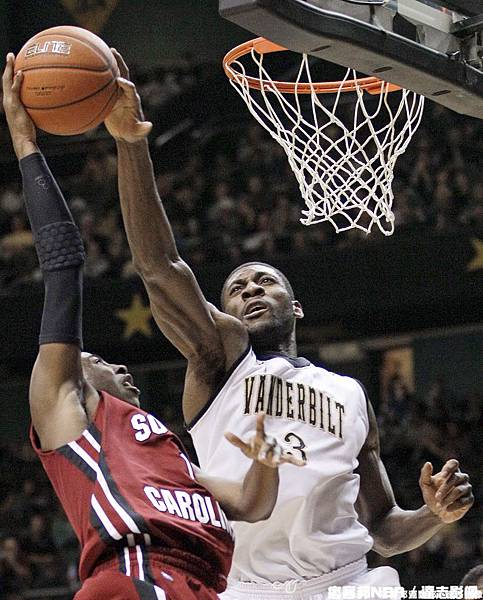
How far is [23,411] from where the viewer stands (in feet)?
53.9

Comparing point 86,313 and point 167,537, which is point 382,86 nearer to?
point 167,537

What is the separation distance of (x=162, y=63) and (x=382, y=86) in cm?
1234

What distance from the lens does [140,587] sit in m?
2.94

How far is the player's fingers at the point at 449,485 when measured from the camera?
13.4 ft

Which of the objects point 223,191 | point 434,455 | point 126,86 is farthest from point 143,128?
point 223,191

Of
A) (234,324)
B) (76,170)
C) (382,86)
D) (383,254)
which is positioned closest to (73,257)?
(234,324)

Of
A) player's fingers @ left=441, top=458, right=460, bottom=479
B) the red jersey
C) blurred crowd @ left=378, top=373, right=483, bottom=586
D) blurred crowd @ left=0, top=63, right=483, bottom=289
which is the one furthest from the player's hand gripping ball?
blurred crowd @ left=0, top=63, right=483, bottom=289

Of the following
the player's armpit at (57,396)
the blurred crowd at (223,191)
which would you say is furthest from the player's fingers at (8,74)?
the blurred crowd at (223,191)

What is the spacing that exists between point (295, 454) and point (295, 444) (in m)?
Answer: 0.14

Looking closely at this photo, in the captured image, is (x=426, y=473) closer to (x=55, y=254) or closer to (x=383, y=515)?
(x=383, y=515)

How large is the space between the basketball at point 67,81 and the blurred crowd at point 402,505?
7.30 metres

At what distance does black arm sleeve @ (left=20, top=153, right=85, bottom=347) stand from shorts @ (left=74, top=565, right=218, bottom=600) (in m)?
0.57

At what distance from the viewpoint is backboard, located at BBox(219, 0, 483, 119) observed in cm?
361

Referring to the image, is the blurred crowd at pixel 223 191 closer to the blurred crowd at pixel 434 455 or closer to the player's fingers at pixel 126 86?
the blurred crowd at pixel 434 455
